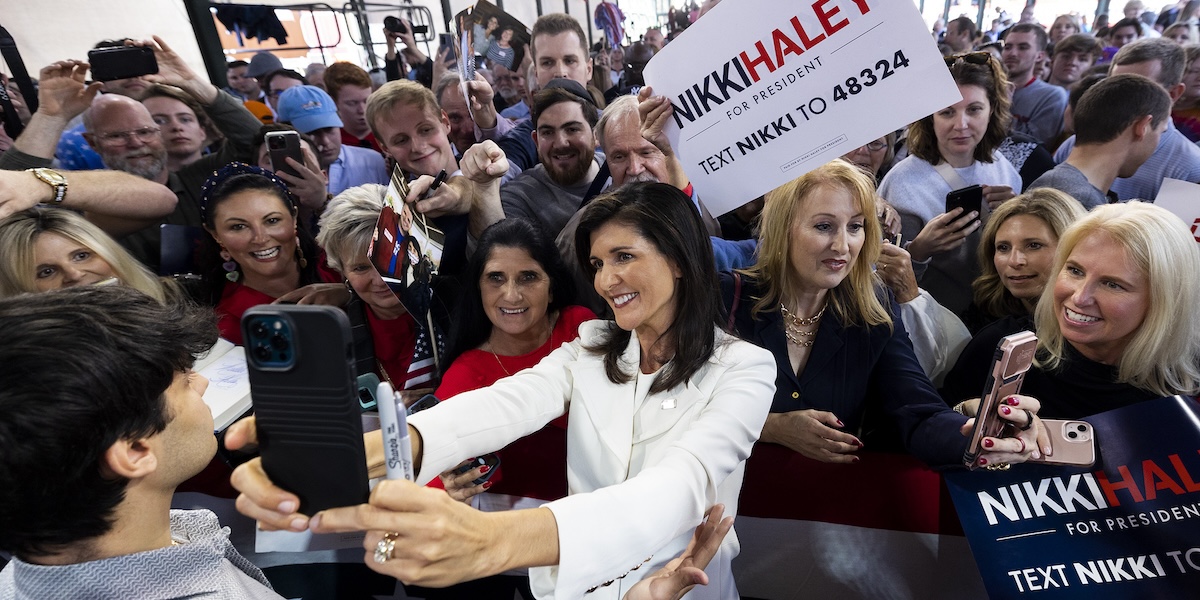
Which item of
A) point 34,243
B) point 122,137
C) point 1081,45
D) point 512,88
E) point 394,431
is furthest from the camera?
point 512,88

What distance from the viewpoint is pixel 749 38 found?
172 centimetres

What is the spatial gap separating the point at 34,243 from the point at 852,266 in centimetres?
270

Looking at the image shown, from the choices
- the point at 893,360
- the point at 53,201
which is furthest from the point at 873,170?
the point at 53,201

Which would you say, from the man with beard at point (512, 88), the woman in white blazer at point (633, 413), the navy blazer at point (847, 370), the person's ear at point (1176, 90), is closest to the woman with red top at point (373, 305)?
the woman in white blazer at point (633, 413)

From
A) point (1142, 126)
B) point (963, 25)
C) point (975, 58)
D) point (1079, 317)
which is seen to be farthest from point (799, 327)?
point (963, 25)

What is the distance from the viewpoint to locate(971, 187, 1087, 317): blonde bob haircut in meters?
2.31

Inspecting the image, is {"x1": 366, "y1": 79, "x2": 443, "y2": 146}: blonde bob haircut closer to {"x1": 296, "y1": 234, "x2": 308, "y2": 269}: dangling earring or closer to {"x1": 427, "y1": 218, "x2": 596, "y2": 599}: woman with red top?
{"x1": 296, "y1": 234, "x2": 308, "y2": 269}: dangling earring

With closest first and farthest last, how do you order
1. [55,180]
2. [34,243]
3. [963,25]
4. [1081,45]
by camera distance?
[34,243]
[55,180]
[1081,45]
[963,25]

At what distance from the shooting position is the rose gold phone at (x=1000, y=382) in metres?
1.22

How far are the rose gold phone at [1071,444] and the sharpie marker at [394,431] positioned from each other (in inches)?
52.9

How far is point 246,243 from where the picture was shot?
2623mm

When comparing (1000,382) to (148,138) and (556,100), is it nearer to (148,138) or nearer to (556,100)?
(556,100)

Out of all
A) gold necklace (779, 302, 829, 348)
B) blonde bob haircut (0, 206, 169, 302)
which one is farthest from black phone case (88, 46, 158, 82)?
gold necklace (779, 302, 829, 348)

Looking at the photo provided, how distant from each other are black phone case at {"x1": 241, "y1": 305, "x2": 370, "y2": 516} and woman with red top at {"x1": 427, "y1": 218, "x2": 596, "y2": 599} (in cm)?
112
